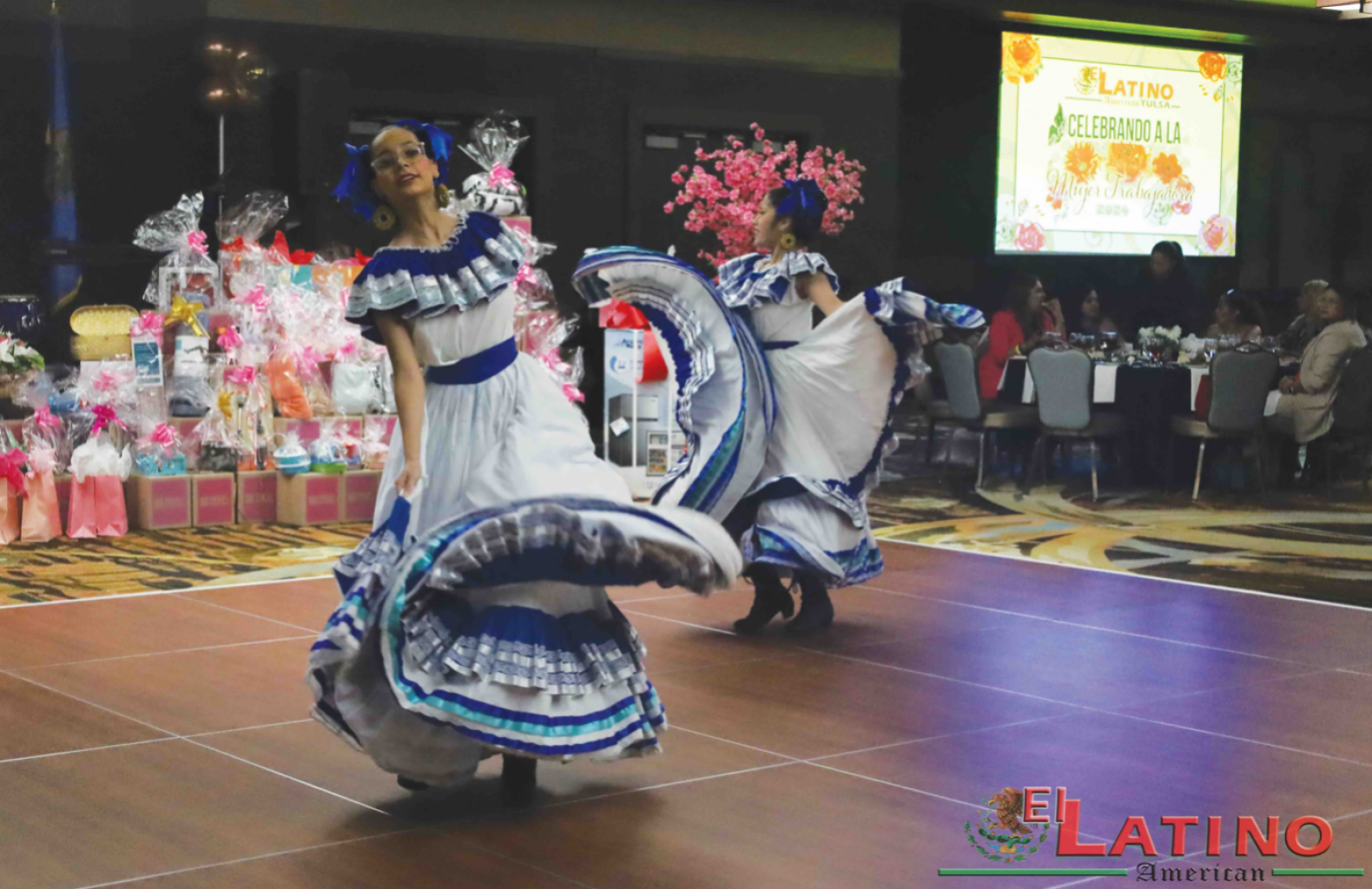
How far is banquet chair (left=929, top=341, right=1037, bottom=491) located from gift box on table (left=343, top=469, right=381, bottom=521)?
370 cm

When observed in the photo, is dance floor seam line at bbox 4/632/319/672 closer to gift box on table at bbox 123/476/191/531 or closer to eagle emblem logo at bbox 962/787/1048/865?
eagle emblem logo at bbox 962/787/1048/865

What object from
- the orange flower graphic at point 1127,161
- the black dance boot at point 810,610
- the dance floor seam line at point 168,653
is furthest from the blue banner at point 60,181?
the orange flower graphic at point 1127,161

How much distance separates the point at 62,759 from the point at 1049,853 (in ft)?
7.03

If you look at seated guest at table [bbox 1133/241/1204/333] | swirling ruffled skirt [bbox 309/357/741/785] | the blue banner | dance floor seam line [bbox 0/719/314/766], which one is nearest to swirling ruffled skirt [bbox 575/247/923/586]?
dance floor seam line [bbox 0/719/314/766]

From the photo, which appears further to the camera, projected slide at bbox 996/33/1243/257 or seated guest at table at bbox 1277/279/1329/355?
projected slide at bbox 996/33/1243/257

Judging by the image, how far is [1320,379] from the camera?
367 inches

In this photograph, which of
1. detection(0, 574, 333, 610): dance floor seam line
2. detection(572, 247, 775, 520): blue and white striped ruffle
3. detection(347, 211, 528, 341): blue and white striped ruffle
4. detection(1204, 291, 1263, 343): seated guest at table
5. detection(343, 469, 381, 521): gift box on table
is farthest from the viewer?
detection(1204, 291, 1263, 343): seated guest at table

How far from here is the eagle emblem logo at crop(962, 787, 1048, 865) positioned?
123 inches

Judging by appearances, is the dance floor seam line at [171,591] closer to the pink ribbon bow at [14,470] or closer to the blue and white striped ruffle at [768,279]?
the pink ribbon bow at [14,470]

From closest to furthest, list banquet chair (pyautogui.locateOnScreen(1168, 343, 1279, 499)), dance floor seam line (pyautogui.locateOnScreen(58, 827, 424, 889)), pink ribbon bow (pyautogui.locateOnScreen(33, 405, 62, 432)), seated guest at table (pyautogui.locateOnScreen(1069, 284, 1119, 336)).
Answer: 1. dance floor seam line (pyautogui.locateOnScreen(58, 827, 424, 889))
2. pink ribbon bow (pyautogui.locateOnScreen(33, 405, 62, 432))
3. banquet chair (pyautogui.locateOnScreen(1168, 343, 1279, 499))
4. seated guest at table (pyautogui.locateOnScreen(1069, 284, 1119, 336))

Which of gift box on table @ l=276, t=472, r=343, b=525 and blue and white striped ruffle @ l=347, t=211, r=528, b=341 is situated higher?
blue and white striped ruffle @ l=347, t=211, r=528, b=341

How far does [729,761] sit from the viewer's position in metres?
3.74

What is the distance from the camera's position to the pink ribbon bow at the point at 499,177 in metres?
8.61

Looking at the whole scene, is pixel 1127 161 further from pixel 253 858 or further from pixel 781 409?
pixel 253 858
